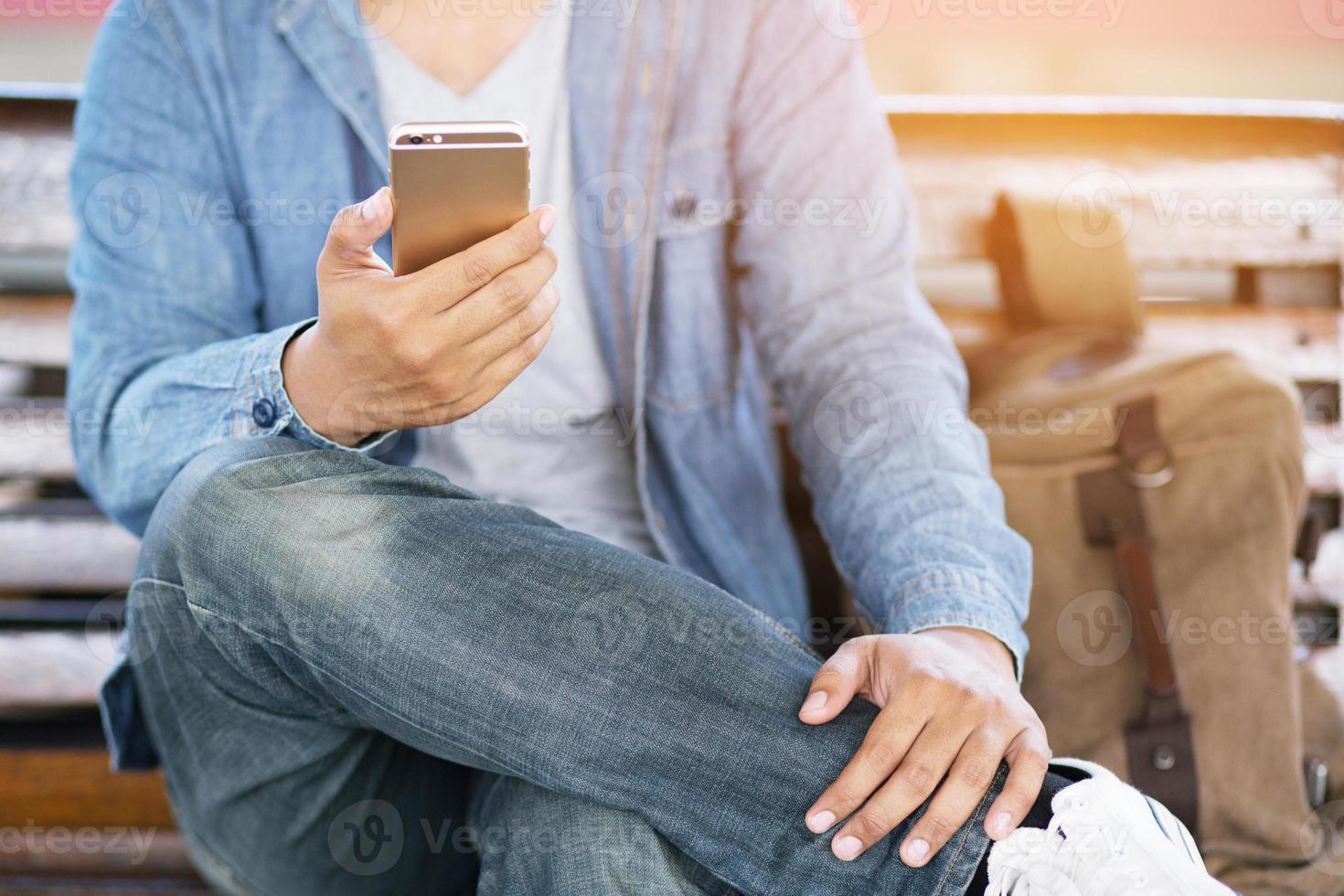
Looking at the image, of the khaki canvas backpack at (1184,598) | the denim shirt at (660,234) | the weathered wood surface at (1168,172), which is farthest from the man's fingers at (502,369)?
the weathered wood surface at (1168,172)

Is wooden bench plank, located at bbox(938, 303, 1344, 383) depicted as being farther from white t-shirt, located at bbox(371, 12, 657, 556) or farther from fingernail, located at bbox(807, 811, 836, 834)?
fingernail, located at bbox(807, 811, 836, 834)

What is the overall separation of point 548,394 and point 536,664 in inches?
16.5

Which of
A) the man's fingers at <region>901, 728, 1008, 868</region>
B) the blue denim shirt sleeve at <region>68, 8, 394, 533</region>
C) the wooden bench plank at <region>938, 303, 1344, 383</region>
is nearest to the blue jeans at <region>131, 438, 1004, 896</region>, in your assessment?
the man's fingers at <region>901, 728, 1008, 868</region>

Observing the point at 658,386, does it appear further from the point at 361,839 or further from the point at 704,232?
the point at 361,839

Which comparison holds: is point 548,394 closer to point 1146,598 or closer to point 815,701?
point 815,701

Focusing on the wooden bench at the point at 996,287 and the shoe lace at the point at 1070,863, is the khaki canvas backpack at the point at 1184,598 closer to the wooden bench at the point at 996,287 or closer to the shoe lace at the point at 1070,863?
the wooden bench at the point at 996,287

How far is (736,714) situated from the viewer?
1.95ft

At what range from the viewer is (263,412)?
72 centimetres

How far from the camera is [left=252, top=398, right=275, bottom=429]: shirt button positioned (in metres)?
0.72

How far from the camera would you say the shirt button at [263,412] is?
0.72 m

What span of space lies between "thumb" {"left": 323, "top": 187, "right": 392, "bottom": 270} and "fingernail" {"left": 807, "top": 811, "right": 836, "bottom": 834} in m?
0.43

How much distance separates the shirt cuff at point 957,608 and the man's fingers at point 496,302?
337 mm

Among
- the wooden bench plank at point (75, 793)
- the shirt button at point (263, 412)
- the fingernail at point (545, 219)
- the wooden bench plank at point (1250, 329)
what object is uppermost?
the fingernail at point (545, 219)

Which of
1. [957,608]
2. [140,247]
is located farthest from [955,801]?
[140,247]
